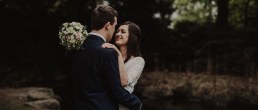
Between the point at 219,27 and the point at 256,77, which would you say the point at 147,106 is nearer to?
the point at 256,77

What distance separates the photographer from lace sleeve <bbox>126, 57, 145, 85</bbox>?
438 cm

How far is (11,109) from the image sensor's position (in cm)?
949

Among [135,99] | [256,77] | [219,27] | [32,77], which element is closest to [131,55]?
[135,99]

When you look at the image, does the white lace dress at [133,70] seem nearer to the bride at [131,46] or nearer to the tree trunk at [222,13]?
the bride at [131,46]

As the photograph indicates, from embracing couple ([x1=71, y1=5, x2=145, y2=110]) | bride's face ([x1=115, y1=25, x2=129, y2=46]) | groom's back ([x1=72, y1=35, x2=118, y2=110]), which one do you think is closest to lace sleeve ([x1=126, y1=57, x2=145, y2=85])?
bride's face ([x1=115, y1=25, x2=129, y2=46])

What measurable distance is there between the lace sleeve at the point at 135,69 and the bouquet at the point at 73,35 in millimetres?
647

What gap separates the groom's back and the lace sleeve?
72 centimetres

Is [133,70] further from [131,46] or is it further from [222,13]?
[222,13]

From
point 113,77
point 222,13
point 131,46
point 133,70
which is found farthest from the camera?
point 222,13

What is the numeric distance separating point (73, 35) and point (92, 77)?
21.3 inches

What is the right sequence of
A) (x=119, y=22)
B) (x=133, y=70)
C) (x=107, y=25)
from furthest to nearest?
(x=119, y=22)
(x=133, y=70)
(x=107, y=25)

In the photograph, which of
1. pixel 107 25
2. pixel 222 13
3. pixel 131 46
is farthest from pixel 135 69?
pixel 222 13

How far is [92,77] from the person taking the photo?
3566 mm

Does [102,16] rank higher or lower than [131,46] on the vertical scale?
higher
